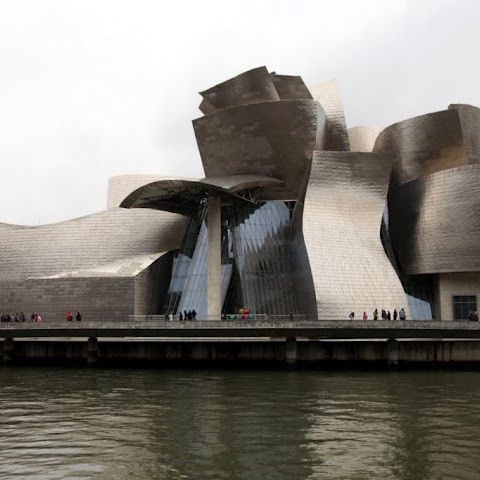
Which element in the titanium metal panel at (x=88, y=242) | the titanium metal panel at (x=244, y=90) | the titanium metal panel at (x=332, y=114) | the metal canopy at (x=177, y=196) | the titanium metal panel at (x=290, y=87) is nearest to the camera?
the metal canopy at (x=177, y=196)

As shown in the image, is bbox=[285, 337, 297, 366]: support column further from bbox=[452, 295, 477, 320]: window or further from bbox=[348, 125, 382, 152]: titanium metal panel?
bbox=[348, 125, 382, 152]: titanium metal panel

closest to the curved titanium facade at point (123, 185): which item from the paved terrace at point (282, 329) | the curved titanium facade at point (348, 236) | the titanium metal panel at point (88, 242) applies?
the titanium metal panel at point (88, 242)

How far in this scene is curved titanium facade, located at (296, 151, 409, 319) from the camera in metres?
30.8

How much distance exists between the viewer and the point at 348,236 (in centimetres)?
3284

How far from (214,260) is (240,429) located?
22338 millimetres

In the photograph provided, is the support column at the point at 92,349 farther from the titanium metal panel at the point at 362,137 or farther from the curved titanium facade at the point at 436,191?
the titanium metal panel at the point at 362,137

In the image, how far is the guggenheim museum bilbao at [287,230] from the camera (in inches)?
1289

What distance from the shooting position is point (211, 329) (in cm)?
2450

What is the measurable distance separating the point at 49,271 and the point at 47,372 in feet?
57.1

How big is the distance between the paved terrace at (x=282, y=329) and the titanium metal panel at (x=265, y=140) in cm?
1324

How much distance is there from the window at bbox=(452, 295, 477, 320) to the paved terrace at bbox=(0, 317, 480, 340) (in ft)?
34.8

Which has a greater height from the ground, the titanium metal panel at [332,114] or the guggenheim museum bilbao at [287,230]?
the titanium metal panel at [332,114]

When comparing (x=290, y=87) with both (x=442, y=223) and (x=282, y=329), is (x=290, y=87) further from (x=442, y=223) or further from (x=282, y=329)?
(x=282, y=329)

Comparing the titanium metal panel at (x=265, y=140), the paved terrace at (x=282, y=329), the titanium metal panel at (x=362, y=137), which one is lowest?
the paved terrace at (x=282, y=329)
